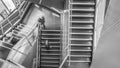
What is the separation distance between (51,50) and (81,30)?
1915 millimetres

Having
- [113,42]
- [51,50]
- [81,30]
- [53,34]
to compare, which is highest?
[113,42]

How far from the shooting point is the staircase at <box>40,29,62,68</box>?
22.3ft

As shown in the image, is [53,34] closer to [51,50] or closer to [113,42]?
[51,50]

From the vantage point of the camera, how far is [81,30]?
213 inches

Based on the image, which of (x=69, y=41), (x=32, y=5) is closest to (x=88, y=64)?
(x=69, y=41)

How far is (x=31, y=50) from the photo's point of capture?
6.21 m

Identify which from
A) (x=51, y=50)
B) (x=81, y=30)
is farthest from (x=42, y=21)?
(x=81, y=30)

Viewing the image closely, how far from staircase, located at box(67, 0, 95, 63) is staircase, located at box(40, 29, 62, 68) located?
1.45 metres

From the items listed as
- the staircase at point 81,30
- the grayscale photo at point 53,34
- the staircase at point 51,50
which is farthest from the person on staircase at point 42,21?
the staircase at point 81,30

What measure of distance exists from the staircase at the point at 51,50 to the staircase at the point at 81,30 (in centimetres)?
145

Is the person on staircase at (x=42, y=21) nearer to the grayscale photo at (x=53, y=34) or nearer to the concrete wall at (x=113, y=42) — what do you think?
the grayscale photo at (x=53, y=34)

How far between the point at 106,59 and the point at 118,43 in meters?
0.26

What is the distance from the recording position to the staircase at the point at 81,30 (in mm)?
5328

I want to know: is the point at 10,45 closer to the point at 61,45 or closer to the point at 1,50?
the point at 1,50
